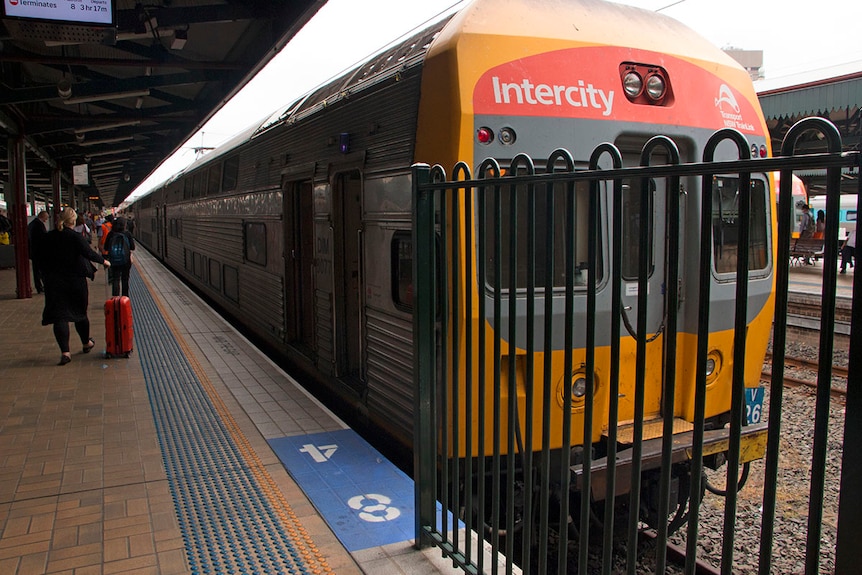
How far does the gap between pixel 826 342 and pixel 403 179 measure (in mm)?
2851

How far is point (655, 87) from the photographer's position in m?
3.87

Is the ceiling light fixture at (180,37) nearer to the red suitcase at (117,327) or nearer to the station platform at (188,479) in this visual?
the red suitcase at (117,327)

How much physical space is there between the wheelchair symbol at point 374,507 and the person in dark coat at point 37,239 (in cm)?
468

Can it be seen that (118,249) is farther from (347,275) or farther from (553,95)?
(553,95)

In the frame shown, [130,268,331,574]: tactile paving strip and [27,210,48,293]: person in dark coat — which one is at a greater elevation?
[27,210,48,293]: person in dark coat

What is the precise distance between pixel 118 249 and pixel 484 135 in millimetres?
8327

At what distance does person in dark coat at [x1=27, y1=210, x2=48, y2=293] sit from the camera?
21.7 feet

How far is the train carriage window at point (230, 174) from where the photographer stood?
28.5 ft

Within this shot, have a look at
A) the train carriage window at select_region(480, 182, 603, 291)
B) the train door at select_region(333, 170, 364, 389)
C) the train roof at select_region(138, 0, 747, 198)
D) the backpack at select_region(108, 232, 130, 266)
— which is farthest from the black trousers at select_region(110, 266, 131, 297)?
the train carriage window at select_region(480, 182, 603, 291)

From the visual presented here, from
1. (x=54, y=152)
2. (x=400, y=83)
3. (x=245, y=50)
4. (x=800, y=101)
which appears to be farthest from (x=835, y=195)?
(x=54, y=152)

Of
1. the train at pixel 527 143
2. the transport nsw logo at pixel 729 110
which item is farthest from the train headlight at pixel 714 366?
the transport nsw logo at pixel 729 110

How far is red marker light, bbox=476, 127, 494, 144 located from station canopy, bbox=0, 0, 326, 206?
10.6ft

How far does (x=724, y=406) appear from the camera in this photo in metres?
4.07

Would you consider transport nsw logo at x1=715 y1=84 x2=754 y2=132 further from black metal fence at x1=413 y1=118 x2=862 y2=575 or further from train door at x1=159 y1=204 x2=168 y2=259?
train door at x1=159 y1=204 x2=168 y2=259
